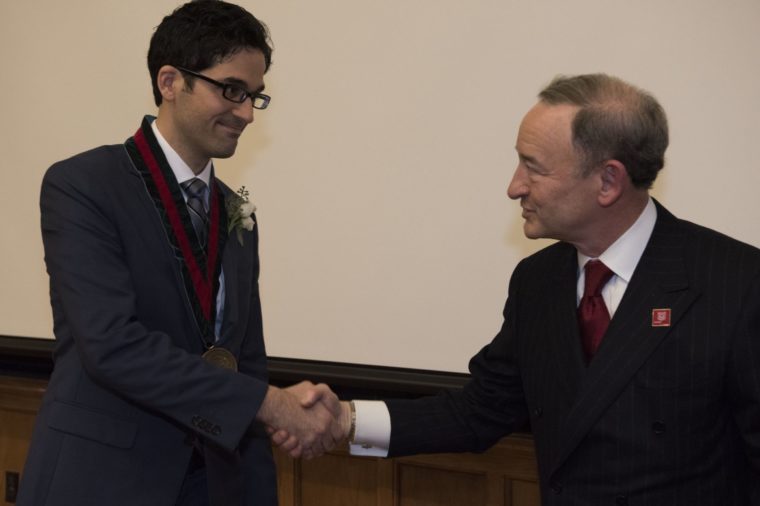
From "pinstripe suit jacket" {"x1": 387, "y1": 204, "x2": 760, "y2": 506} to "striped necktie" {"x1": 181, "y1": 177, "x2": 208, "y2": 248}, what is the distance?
3.20 feet

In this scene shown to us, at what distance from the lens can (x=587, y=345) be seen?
2369 mm

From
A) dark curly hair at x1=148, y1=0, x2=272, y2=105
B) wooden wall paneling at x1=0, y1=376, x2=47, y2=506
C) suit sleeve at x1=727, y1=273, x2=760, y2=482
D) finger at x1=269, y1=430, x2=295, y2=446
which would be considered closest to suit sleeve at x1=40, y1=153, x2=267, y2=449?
finger at x1=269, y1=430, x2=295, y2=446

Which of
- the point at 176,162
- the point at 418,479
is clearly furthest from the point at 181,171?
the point at 418,479

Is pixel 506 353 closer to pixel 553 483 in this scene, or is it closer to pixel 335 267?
pixel 553 483

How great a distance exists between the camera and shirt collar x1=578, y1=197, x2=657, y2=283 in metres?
2.34

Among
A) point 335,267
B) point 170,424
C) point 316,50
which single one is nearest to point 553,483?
point 170,424

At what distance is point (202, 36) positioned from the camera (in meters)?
2.53

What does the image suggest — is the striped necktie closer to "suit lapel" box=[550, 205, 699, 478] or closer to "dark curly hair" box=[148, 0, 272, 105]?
"dark curly hair" box=[148, 0, 272, 105]

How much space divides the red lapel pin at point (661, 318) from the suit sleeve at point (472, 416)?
0.55 m

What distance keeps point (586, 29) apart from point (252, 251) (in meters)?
1.34

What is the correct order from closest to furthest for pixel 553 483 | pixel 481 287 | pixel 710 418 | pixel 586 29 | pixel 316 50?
pixel 710 418
pixel 553 483
pixel 586 29
pixel 481 287
pixel 316 50

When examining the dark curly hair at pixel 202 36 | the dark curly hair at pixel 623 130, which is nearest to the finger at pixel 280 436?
the dark curly hair at pixel 202 36

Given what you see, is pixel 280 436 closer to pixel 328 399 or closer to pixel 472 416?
pixel 328 399

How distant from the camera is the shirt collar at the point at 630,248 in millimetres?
2344
